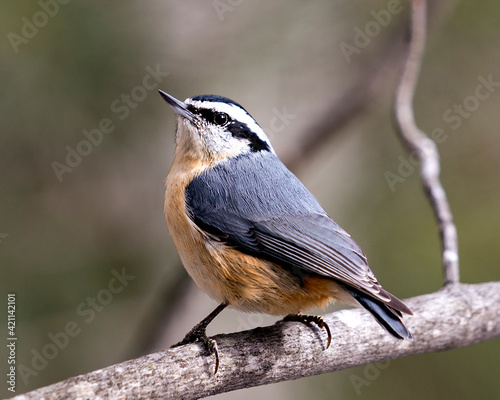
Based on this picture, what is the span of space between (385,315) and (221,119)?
123 centimetres

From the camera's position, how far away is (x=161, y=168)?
4.53 metres

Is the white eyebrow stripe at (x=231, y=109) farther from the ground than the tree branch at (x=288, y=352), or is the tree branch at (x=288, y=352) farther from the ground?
the white eyebrow stripe at (x=231, y=109)

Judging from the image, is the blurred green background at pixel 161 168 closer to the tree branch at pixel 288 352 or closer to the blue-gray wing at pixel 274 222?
the tree branch at pixel 288 352

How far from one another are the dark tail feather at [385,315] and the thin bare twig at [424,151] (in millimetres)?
1070

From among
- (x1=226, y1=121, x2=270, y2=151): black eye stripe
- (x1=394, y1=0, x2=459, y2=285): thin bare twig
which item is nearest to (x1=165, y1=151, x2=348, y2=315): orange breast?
(x1=226, y1=121, x2=270, y2=151): black eye stripe

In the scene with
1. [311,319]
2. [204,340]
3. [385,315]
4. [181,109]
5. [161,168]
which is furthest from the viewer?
[161,168]

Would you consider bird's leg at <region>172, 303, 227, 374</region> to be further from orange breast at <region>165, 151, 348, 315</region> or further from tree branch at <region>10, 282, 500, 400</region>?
orange breast at <region>165, 151, 348, 315</region>

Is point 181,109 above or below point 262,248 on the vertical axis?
above

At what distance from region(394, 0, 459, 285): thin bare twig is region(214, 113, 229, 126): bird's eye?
138 cm

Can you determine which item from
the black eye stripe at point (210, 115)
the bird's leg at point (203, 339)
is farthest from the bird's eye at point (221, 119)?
the bird's leg at point (203, 339)

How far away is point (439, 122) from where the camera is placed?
5215mm

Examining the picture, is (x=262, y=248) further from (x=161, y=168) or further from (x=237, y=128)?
(x=161, y=168)

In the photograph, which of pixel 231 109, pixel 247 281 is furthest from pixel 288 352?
pixel 231 109

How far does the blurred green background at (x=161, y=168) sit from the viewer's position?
408 centimetres
